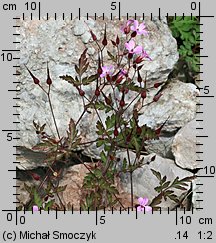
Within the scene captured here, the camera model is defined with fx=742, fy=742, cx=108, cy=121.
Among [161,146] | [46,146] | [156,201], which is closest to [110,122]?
[46,146]

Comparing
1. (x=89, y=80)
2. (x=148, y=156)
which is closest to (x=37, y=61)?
(x=89, y=80)

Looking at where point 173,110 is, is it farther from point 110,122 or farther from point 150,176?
point 110,122

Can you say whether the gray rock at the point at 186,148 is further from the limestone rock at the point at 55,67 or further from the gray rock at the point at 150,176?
the limestone rock at the point at 55,67

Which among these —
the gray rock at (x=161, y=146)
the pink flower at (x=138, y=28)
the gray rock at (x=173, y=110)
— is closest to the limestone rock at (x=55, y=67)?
the gray rock at (x=173, y=110)

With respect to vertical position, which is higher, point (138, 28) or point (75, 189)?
point (138, 28)

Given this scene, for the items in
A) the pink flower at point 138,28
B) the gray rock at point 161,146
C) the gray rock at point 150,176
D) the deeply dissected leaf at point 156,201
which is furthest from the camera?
the gray rock at point 161,146

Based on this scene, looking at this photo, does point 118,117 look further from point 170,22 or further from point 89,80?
point 170,22

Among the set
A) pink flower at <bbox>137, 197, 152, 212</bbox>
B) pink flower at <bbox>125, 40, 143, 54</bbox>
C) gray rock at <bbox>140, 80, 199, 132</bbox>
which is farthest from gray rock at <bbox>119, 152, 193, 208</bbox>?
pink flower at <bbox>125, 40, 143, 54</bbox>
